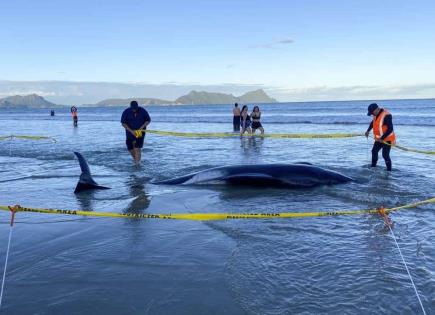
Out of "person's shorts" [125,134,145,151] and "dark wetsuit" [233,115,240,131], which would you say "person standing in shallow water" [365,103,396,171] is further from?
"dark wetsuit" [233,115,240,131]

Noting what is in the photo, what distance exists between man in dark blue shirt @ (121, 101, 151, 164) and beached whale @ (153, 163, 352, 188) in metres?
3.74

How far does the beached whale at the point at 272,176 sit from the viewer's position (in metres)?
9.52

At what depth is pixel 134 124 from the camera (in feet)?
43.8

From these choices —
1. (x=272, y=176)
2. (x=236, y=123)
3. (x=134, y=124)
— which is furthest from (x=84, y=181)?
(x=236, y=123)

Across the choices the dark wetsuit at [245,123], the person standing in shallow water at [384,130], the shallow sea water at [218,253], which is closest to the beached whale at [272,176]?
the shallow sea water at [218,253]

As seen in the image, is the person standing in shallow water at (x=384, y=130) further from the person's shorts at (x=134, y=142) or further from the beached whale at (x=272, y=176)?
the person's shorts at (x=134, y=142)

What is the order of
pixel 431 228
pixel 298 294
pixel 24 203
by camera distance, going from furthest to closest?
pixel 24 203, pixel 431 228, pixel 298 294

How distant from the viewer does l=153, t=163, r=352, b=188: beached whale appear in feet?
31.2

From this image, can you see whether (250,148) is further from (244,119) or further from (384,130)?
(384,130)

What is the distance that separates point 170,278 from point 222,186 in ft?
17.1

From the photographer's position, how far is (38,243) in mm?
5953

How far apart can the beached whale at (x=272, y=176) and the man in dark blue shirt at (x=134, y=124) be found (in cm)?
374

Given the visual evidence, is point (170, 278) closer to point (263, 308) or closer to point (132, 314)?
point (132, 314)

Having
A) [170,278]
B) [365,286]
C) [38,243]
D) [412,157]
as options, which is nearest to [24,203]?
[38,243]
